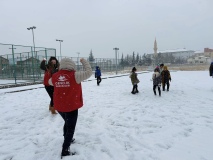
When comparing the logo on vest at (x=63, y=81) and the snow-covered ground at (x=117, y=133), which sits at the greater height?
the logo on vest at (x=63, y=81)

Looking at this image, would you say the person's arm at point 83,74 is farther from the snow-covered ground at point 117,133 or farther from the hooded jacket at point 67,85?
the snow-covered ground at point 117,133

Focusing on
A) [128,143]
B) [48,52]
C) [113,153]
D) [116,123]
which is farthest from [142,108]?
[48,52]

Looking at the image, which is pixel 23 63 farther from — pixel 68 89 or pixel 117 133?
pixel 68 89

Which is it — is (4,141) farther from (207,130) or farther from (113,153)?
(207,130)

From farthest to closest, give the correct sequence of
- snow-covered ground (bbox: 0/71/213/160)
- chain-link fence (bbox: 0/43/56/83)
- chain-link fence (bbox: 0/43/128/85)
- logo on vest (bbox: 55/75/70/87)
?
chain-link fence (bbox: 0/43/128/85)
chain-link fence (bbox: 0/43/56/83)
snow-covered ground (bbox: 0/71/213/160)
logo on vest (bbox: 55/75/70/87)

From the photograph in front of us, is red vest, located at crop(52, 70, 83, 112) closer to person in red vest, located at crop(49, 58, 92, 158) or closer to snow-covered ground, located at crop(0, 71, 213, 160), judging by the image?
person in red vest, located at crop(49, 58, 92, 158)

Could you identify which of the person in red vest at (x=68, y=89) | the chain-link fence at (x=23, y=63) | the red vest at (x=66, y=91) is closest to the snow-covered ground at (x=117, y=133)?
the person in red vest at (x=68, y=89)

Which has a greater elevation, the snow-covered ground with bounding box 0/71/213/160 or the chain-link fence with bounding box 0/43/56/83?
the chain-link fence with bounding box 0/43/56/83

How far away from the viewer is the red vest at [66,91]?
335 centimetres

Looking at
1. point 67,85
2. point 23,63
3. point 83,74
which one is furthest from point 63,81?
point 23,63

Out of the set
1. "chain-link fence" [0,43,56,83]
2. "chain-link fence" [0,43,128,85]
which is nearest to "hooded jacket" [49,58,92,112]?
"chain-link fence" [0,43,56,83]

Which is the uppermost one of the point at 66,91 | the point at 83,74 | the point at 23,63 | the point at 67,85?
the point at 23,63

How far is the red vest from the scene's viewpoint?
3346 millimetres

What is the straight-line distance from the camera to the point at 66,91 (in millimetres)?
3365
